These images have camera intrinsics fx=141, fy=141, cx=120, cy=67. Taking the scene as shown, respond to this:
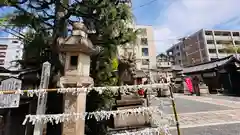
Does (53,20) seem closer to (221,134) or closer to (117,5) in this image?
(117,5)

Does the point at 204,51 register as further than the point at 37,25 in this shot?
Yes

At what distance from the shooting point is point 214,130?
15.2 ft

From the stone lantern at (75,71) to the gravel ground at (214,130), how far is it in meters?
3.37

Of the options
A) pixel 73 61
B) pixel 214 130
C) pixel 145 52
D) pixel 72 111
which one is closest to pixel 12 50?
pixel 73 61

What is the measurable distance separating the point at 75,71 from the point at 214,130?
4814 mm

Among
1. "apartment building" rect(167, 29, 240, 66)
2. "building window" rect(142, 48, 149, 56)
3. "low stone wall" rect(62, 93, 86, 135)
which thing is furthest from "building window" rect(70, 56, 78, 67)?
"apartment building" rect(167, 29, 240, 66)

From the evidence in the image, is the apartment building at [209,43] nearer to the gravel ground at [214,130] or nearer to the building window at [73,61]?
the gravel ground at [214,130]

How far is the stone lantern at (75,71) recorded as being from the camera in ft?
8.99

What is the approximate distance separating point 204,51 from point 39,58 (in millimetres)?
40078

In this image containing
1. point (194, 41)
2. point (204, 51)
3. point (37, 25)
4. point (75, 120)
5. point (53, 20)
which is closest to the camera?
point (75, 120)

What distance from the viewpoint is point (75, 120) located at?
2740mm

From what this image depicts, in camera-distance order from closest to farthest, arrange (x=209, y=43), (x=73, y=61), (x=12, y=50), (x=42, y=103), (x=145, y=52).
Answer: (x=42, y=103), (x=73, y=61), (x=12, y=50), (x=145, y=52), (x=209, y=43)

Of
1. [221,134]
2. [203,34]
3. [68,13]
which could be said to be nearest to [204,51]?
[203,34]

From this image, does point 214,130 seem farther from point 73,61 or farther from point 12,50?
point 12,50
